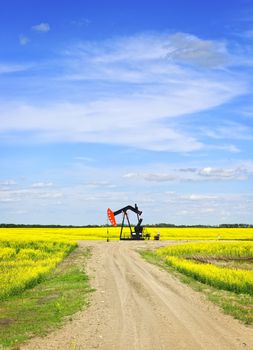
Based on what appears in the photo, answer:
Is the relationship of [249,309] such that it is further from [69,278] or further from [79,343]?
[69,278]

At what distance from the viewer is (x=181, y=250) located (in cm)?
4369

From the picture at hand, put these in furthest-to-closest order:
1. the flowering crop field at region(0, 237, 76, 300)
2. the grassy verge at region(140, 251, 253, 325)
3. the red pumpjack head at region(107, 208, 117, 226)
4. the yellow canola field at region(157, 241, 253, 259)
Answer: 1. the red pumpjack head at region(107, 208, 117, 226)
2. the yellow canola field at region(157, 241, 253, 259)
3. the flowering crop field at region(0, 237, 76, 300)
4. the grassy verge at region(140, 251, 253, 325)

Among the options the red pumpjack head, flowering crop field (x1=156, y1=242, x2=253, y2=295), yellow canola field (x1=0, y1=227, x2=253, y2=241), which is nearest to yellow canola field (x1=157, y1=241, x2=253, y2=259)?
flowering crop field (x1=156, y1=242, x2=253, y2=295)

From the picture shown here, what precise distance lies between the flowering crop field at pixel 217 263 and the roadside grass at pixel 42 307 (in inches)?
241

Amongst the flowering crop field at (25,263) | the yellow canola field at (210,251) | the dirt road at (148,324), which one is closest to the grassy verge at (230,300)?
the dirt road at (148,324)

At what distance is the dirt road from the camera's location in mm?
11664

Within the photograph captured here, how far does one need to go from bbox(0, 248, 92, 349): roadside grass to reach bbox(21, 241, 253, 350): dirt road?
518mm

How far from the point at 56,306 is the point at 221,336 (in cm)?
665

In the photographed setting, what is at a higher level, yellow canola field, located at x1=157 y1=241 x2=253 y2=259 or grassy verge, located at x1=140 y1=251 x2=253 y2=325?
yellow canola field, located at x1=157 y1=241 x2=253 y2=259

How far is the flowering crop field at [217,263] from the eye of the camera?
22.0 metres

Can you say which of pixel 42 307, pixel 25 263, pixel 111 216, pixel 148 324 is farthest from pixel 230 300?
pixel 111 216

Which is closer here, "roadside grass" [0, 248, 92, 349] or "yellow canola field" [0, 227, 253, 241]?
"roadside grass" [0, 248, 92, 349]

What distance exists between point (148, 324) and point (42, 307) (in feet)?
16.4

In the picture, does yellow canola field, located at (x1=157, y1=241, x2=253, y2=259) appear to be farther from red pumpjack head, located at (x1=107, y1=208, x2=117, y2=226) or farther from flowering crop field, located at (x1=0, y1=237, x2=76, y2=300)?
red pumpjack head, located at (x1=107, y1=208, x2=117, y2=226)
